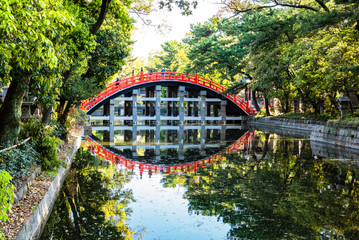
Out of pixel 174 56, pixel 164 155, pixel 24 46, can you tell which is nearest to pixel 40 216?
pixel 24 46

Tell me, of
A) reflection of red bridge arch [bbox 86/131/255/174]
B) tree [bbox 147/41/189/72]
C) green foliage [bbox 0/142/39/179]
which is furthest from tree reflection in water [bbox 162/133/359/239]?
tree [bbox 147/41/189/72]

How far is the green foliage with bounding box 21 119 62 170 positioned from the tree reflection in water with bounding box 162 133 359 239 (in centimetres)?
290

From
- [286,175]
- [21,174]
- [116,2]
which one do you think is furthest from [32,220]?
[116,2]

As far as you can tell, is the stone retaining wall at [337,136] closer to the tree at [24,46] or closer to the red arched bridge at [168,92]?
the tree at [24,46]

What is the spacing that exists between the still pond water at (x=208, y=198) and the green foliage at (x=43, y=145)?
719 millimetres

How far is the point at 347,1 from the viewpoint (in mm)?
14820

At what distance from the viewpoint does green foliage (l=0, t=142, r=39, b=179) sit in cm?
609

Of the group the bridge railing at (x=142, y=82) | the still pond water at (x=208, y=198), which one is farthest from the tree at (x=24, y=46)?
the bridge railing at (x=142, y=82)

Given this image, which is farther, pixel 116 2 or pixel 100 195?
pixel 116 2

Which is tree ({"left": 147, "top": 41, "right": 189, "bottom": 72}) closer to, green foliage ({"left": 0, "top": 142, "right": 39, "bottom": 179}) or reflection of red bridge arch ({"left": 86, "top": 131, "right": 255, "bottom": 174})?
reflection of red bridge arch ({"left": 86, "top": 131, "right": 255, "bottom": 174})

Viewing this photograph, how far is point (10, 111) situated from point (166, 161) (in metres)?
6.37

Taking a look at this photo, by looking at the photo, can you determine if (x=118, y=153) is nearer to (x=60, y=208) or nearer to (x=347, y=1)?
(x=60, y=208)

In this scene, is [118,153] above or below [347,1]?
below

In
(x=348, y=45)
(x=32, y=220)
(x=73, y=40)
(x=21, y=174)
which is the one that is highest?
(x=348, y=45)
